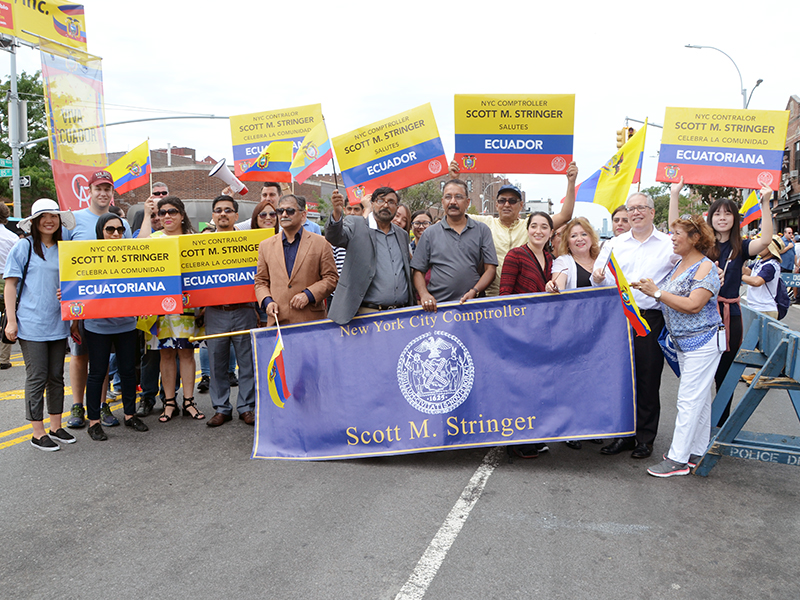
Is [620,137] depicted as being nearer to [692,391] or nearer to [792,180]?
[692,391]

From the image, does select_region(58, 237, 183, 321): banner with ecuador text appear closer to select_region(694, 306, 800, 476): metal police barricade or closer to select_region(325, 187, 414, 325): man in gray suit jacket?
select_region(325, 187, 414, 325): man in gray suit jacket

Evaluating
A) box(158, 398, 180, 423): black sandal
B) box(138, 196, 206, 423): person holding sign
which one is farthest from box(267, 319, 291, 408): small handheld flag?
box(158, 398, 180, 423): black sandal

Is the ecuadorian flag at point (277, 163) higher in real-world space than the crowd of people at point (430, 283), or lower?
higher

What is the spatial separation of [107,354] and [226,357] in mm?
1059

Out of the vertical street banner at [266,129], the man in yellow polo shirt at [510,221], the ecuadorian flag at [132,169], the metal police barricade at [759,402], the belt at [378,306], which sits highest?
the vertical street banner at [266,129]

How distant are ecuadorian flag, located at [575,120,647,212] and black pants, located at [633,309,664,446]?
1.45 m

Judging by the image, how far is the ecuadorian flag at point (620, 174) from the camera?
5730 millimetres

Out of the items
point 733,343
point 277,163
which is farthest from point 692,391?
point 277,163

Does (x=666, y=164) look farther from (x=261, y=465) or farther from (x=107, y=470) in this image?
(x=107, y=470)

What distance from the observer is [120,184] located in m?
8.05

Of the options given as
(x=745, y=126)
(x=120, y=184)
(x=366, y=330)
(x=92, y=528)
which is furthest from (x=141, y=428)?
(x=745, y=126)

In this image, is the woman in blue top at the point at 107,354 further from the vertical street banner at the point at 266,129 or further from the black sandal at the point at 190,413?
the vertical street banner at the point at 266,129

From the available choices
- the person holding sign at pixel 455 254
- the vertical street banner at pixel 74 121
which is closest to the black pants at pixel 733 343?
the person holding sign at pixel 455 254

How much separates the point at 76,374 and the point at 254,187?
4102 cm
